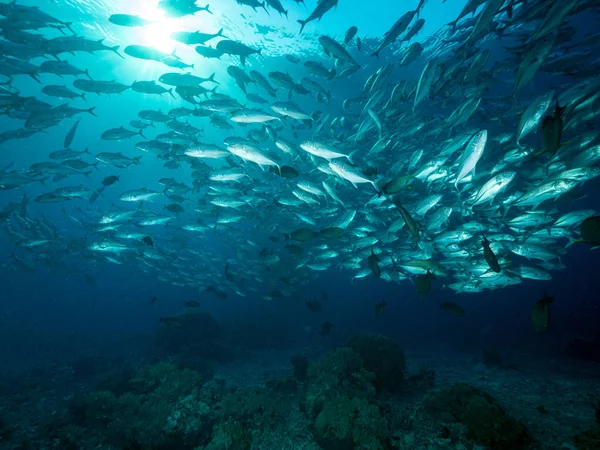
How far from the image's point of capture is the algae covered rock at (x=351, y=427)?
514cm

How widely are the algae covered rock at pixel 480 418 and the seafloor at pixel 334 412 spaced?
17 mm

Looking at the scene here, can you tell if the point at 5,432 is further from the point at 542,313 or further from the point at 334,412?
the point at 542,313

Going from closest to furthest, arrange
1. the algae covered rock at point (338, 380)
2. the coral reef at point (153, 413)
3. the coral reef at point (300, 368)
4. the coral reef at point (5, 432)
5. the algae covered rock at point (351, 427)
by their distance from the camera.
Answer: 1. the algae covered rock at point (351, 427)
2. the coral reef at point (153, 413)
3. the algae covered rock at point (338, 380)
4. the coral reef at point (5, 432)
5. the coral reef at point (300, 368)

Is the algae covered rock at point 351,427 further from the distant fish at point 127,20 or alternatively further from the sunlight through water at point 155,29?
Result: the sunlight through water at point 155,29

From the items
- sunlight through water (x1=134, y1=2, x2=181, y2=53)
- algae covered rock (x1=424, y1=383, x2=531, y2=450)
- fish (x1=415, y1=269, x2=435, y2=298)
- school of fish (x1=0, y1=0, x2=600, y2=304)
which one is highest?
sunlight through water (x1=134, y1=2, x2=181, y2=53)

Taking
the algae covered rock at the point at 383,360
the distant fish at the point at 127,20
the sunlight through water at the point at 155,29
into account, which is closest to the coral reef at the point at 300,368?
the algae covered rock at the point at 383,360

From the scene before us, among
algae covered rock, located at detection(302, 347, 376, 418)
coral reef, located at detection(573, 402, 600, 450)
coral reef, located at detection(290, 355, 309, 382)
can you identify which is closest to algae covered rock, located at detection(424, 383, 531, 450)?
coral reef, located at detection(573, 402, 600, 450)

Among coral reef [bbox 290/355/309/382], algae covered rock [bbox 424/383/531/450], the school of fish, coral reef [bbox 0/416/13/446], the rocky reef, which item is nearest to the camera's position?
algae covered rock [bbox 424/383/531/450]

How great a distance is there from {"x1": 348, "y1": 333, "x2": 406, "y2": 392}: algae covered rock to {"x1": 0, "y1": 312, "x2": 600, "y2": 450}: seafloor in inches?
1.2

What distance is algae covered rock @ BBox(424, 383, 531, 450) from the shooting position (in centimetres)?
441

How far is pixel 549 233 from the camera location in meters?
8.22

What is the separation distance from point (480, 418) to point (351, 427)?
2.39 meters

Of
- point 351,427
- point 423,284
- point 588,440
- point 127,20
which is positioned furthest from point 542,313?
point 127,20

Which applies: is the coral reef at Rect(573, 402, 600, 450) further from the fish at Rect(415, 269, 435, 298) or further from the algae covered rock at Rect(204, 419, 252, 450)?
the algae covered rock at Rect(204, 419, 252, 450)
